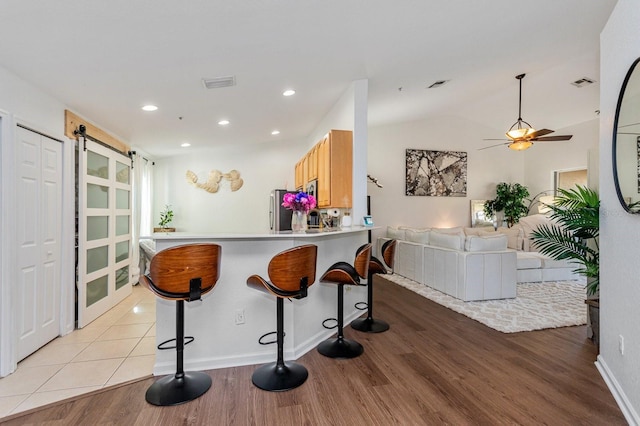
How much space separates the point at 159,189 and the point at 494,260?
20.3 ft

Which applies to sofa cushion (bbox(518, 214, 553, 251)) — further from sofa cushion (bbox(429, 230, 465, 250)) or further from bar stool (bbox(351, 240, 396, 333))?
bar stool (bbox(351, 240, 396, 333))

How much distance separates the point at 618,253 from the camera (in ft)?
6.88

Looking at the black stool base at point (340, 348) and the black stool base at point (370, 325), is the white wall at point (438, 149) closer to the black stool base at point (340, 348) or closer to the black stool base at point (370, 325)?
the black stool base at point (370, 325)

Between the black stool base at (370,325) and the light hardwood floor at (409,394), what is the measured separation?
259 millimetres

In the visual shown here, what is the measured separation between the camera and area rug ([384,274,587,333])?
138 inches

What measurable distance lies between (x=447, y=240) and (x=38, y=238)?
487 centimetres

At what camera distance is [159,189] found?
655 cm

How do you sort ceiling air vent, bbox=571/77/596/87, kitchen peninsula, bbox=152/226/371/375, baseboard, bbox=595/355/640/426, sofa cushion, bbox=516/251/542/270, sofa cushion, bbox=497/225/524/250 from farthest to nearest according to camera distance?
sofa cushion, bbox=497/225/524/250 < sofa cushion, bbox=516/251/542/270 < ceiling air vent, bbox=571/77/596/87 < kitchen peninsula, bbox=152/226/371/375 < baseboard, bbox=595/355/640/426

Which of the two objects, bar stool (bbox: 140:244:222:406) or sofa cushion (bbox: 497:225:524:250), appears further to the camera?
sofa cushion (bbox: 497:225:524:250)

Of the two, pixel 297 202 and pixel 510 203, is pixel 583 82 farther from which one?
pixel 297 202

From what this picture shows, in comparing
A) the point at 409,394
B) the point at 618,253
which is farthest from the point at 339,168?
the point at 618,253

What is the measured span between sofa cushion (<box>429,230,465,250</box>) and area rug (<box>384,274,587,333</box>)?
72 centimetres

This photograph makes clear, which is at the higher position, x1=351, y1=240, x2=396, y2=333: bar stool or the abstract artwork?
the abstract artwork

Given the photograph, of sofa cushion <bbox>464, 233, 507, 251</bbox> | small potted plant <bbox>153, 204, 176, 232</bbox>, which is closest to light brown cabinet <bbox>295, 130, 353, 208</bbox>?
sofa cushion <bbox>464, 233, 507, 251</bbox>
